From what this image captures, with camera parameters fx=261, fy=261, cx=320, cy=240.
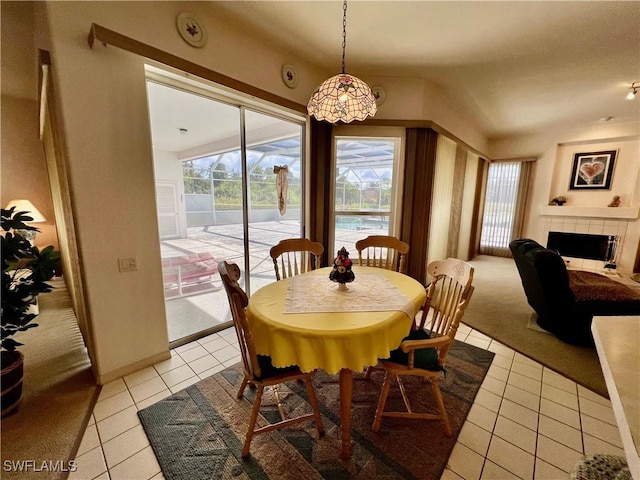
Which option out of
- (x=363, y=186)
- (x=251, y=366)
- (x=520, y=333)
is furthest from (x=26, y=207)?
(x=520, y=333)

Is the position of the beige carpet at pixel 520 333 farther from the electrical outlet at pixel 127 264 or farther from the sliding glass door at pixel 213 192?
the electrical outlet at pixel 127 264

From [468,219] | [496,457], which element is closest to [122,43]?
[496,457]

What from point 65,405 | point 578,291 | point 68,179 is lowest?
point 65,405

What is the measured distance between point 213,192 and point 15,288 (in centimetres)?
157

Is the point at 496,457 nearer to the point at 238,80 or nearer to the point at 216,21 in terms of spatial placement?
the point at 238,80

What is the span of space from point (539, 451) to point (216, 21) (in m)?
3.77

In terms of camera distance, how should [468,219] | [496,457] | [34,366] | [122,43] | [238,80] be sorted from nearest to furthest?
[496,457] < [122,43] < [34,366] < [238,80] < [468,219]

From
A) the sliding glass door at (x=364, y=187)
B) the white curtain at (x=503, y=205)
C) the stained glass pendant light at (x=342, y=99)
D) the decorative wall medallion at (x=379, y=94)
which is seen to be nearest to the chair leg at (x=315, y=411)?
the stained glass pendant light at (x=342, y=99)

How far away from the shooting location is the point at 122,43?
66.0 inches

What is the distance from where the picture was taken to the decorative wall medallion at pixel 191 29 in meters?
1.99

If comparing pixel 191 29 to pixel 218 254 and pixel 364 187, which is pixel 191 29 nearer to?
pixel 218 254

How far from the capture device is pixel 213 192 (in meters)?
2.73

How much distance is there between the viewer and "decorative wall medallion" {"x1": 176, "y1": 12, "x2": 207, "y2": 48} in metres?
1.99

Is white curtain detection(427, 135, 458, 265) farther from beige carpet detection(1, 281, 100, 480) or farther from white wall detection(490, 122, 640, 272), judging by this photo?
beige carpet detection(1, 281, 100, 480)
